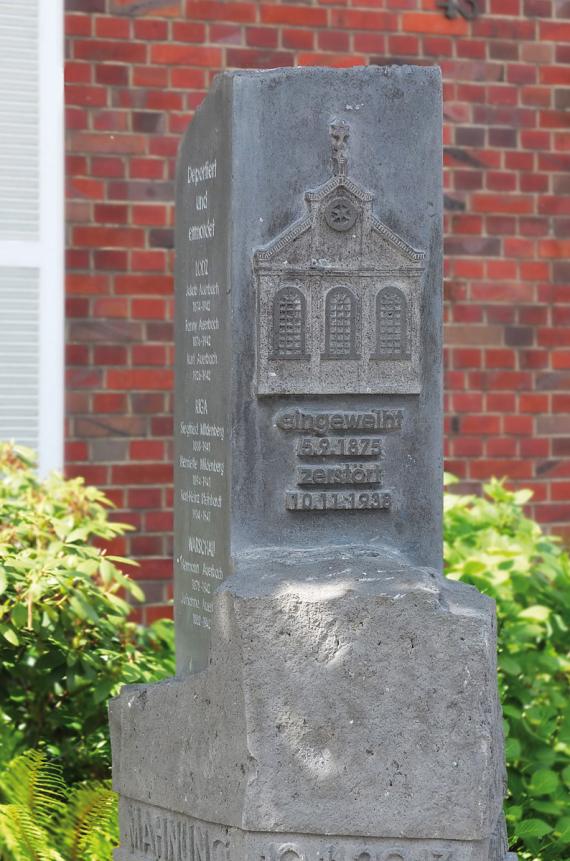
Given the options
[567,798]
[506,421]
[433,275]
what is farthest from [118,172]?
[567,798]

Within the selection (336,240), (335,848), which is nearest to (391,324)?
(336,240)

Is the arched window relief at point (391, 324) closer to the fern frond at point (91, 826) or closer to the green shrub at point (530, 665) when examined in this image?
the green shrub at point (530, 665)

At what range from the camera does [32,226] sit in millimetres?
6156

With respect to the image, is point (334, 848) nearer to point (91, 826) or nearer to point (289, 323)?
point (91, 826)

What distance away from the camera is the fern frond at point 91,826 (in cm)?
416

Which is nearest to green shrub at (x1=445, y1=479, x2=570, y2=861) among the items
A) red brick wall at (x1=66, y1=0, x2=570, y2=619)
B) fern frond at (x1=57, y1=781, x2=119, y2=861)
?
fern frond at (x1=57, y1=781, x2=119, y2=861)

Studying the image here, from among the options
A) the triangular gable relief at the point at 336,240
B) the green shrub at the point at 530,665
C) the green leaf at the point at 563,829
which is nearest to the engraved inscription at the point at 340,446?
the triangular gable relief at the point at 336,240

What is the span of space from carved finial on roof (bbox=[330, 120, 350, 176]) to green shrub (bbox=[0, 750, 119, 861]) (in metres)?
1.91

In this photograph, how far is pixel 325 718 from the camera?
10.9ft

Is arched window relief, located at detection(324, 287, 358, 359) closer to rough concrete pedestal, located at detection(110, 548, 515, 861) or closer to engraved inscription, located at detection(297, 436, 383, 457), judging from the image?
engraved inscription, located at detection(297, 436, 383, 457)

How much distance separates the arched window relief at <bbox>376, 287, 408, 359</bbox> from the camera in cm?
398

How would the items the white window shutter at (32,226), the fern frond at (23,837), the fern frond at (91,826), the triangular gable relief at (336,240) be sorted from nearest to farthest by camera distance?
1. the triangular gable relief at (336,240)
2. the fern frond at (23,837)
3. the fern frond at (91,826)
4. the white window shutter at (32,226)

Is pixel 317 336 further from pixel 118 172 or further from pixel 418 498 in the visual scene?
pixel 118 172

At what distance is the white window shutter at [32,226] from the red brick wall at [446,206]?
7 cm
